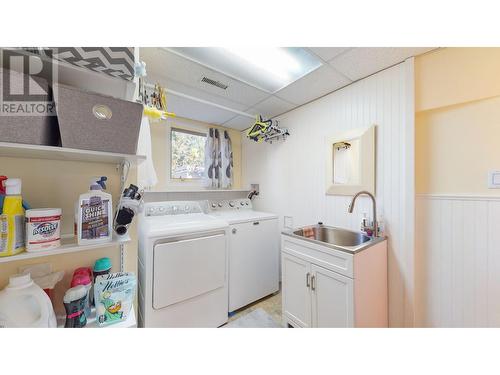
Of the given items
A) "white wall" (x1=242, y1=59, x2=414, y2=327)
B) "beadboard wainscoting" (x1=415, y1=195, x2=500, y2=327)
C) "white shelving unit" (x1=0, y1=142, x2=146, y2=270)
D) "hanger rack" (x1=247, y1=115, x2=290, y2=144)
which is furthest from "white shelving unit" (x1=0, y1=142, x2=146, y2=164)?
"beadboard wainscoting" (x1=415, y1=195, x2=500, y2=327)

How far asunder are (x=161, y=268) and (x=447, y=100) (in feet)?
8.47

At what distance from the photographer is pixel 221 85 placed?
187 cm

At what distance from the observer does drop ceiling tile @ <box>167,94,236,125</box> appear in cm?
215

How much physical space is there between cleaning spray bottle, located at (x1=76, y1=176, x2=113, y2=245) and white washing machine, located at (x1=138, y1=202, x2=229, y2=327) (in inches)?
28.3

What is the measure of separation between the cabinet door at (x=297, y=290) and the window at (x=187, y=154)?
1844 mm

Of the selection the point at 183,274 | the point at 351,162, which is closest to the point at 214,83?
the point at 351,162

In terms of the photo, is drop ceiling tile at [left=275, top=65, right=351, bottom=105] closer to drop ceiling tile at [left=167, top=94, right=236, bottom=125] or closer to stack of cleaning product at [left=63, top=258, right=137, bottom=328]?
drop ceiling tile at [left=167, top=94, right=236, bottom=125]

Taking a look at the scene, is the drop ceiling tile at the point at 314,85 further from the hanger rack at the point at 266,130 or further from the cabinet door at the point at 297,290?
the cabinet door at the point at 297,290

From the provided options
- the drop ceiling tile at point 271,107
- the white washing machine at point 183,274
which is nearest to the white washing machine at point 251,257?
the white washing machine at point 183,274

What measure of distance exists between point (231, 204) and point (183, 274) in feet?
4.41

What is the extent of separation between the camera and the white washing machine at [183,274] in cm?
Result: 145

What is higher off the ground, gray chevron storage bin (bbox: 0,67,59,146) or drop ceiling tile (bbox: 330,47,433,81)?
drop ceiling tile (bbox: 330,47,433,81)
